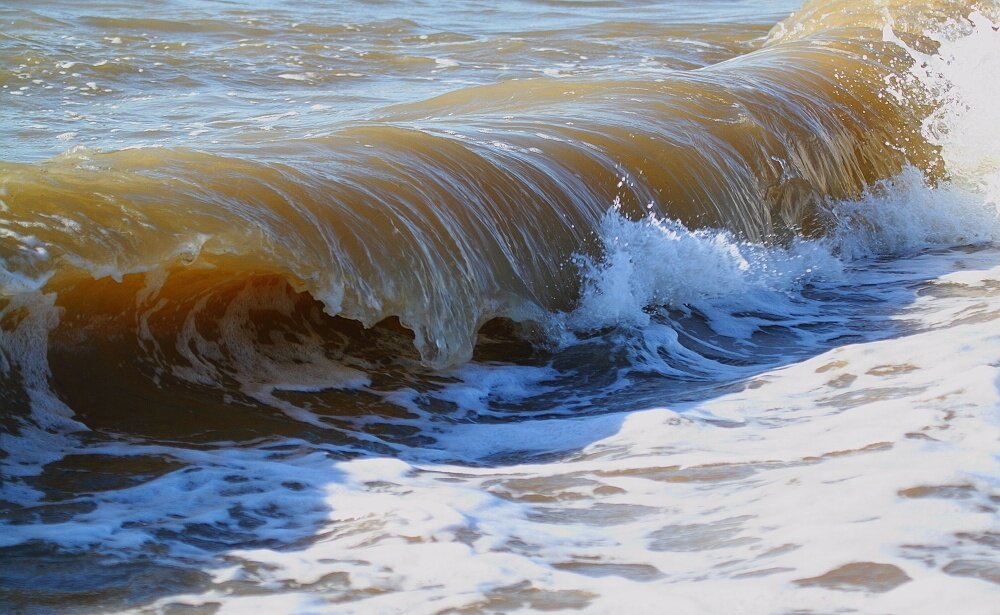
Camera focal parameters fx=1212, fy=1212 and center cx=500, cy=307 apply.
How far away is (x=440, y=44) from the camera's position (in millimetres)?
12977

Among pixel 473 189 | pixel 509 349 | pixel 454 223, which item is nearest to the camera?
pixel 509 349

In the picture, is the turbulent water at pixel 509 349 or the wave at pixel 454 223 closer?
the turbulent water at pixel 509 349

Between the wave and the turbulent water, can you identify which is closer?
the turbulent water

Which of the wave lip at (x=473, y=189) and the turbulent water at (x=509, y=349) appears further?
the wave lip at (x=473, y=189)

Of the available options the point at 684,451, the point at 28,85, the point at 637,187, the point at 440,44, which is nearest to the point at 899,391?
the point at 684,451

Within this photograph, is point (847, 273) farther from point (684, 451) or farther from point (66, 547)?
point (66, 547)

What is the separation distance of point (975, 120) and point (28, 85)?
278 inches

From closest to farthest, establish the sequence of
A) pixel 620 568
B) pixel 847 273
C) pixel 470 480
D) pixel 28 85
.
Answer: pixel 620 568, pixel 470 480, pixel 847 273, pixel 28 85

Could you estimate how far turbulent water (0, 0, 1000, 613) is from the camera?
9.45 feet

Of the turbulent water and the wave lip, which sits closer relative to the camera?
the turbulent water

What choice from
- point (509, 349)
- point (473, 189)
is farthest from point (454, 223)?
point (509, 349)

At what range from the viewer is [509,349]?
5199 millimetres

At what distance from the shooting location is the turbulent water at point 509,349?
9.45 ft

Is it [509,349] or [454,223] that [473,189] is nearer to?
[454,223]
